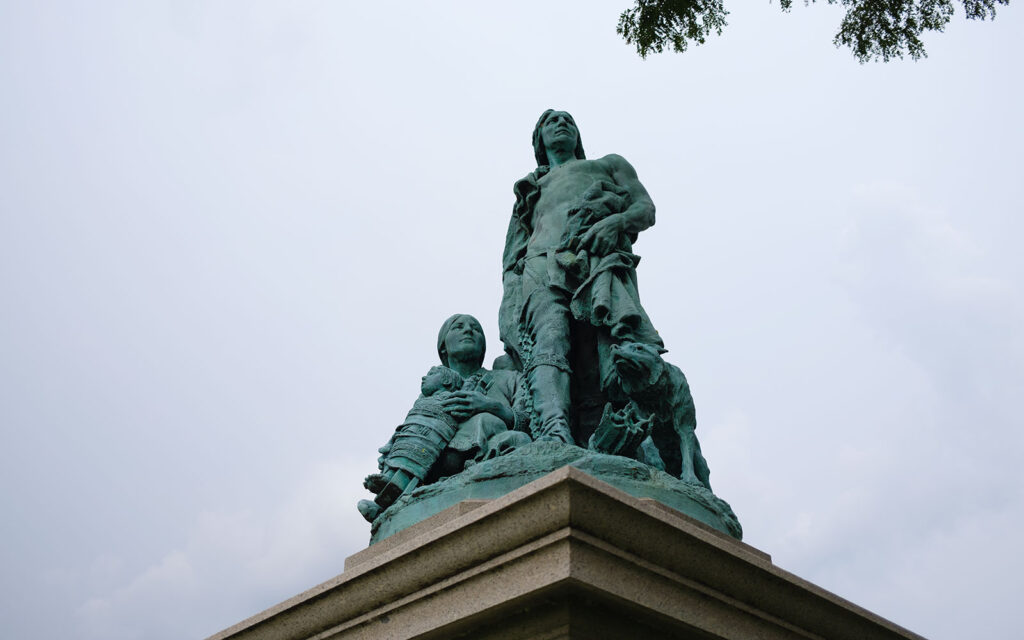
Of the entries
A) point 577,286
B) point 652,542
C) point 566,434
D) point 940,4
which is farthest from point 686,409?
A: point 940,4

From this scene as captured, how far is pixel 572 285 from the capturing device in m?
7.41

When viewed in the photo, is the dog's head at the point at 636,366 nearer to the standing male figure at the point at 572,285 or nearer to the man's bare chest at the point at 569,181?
the standing male figure at the point at 572,285

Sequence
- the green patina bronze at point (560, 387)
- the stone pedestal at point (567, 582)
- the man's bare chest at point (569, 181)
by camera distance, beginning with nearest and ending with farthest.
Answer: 1. the stone pedestal at point (567, 582)
2. the green patina bronze at point (560, 387)
3. the man's bare chest at point (569, 181)

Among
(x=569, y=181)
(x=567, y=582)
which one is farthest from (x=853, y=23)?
(x=567, y=582)

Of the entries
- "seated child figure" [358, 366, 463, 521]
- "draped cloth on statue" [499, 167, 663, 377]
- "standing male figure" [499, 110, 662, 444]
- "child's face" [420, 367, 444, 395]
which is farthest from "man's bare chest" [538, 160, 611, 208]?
"seated child figure" [358, 366, 463, 521]

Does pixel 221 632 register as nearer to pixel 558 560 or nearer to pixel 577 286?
pixel 558 560

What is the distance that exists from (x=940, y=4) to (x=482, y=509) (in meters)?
5.36

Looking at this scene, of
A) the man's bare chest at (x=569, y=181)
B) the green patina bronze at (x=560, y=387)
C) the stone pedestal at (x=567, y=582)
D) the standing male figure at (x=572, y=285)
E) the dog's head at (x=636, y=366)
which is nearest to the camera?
the stone pedestal at (x=567, y=582)

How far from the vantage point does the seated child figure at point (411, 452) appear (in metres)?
6.46

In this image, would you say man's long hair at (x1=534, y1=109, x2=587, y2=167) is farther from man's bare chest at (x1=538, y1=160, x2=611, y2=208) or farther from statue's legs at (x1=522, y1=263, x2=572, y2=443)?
statue's legs at (x1=522, y1=263, x2=572, y2=443)

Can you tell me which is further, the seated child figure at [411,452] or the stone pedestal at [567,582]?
the seated child figure at [411,452]

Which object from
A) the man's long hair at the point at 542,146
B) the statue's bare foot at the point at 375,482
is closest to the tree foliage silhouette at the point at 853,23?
the man's long hair at the point at 542,146

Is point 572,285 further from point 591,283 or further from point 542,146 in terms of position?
point 542,146

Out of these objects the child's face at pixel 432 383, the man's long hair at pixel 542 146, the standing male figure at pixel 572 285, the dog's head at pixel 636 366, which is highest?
the man's long hair at pixel 542 146
